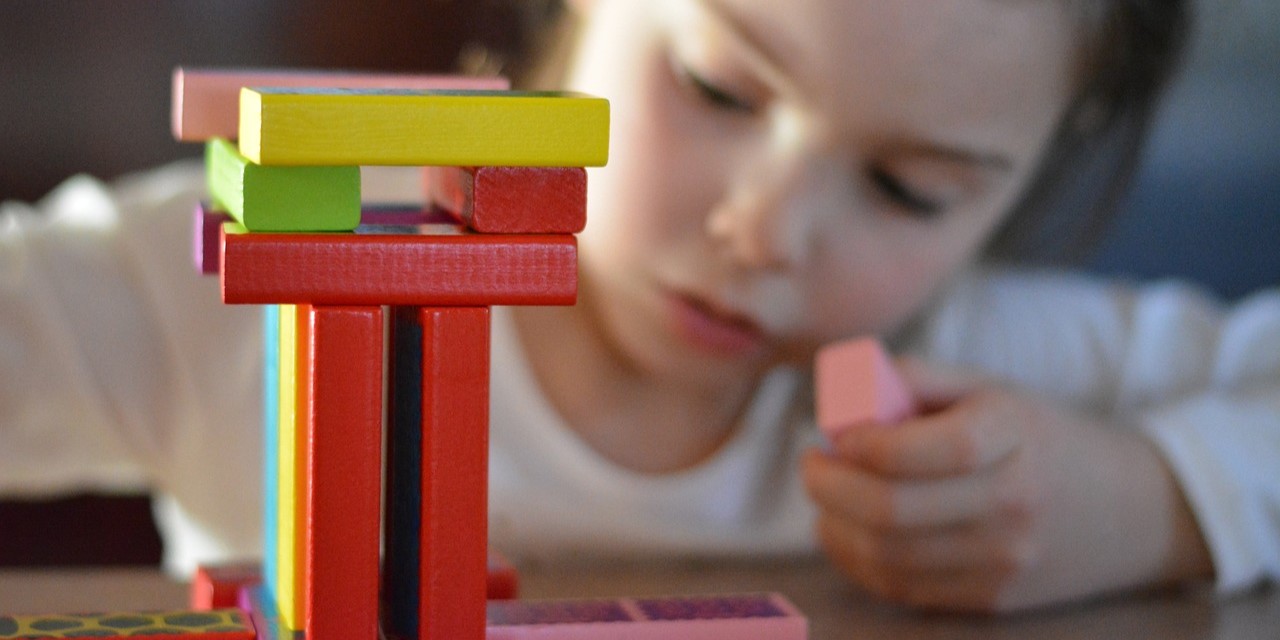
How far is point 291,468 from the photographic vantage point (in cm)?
42

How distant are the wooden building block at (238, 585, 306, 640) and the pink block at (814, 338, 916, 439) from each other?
0.27 m

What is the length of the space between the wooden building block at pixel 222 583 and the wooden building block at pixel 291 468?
0.05 m

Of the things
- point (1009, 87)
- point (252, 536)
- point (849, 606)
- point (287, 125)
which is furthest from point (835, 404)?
point (252, 536)

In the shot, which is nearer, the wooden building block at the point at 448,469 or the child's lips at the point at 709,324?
the wooden building block at the point at 448,469

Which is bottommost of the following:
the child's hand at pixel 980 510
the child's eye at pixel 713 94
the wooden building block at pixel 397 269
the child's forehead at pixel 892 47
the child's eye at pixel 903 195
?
the child's hand at pixel 980 510

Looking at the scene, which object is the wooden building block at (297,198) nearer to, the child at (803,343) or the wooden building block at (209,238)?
the wooden building block at (209,238)

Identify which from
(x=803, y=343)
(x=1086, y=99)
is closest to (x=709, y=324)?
(x=803, y=343)

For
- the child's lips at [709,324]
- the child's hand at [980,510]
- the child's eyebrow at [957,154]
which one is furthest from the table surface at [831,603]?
the child's eyebrow at [957,154]

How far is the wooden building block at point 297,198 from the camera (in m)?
0.39

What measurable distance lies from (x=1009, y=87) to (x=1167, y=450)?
23 cm

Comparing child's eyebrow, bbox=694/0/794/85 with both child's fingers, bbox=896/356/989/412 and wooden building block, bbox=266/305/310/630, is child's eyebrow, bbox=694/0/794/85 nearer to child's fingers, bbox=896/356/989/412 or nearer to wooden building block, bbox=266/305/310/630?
child's fingers, bbox=896/356/989/412

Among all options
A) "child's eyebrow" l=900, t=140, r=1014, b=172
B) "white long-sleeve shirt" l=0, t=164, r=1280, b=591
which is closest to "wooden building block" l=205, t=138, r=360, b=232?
"child's eyebrow" l=900, t=140, r=1014, b=172

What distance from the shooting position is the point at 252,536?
0.92m

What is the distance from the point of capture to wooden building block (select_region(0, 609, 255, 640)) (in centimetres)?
41
